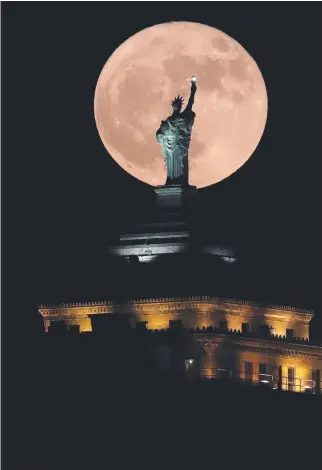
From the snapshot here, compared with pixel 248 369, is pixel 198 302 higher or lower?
higher

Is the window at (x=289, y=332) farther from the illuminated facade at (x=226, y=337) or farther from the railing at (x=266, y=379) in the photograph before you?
the railing at (x=266, y=379)

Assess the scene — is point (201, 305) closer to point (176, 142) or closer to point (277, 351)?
point (277, 351)

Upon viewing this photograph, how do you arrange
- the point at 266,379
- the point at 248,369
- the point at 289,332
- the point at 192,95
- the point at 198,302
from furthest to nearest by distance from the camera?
1. the point at 192,95
2. the point at 289,332
3. the point at 198,302
4. the point at 248,369
5. the point at 266,379

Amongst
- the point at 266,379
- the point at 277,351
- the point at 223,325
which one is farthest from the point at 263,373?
the point at 223,325

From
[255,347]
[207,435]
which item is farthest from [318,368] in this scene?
[207,435]

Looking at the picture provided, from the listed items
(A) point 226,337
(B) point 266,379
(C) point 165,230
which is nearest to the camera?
(A) point 226,337

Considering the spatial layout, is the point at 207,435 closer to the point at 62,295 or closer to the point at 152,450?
the point at 152,450

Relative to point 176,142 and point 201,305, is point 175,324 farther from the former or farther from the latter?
point 176,142

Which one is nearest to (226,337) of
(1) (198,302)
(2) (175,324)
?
(1) (198,302)

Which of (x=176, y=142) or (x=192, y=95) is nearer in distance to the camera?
(x=192, y=95)

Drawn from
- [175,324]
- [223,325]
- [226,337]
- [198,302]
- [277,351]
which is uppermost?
[198,302]
